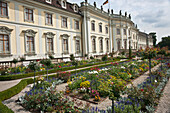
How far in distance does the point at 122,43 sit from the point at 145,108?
30832 mm

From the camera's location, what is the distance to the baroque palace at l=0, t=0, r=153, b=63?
1312cm

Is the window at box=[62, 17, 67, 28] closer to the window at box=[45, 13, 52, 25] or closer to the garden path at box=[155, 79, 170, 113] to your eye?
the window at box=[45, 13, 52, 25]

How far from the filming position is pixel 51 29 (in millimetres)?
17422

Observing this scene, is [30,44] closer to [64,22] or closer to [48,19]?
[48,19]

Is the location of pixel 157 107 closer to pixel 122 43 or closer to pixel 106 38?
pixel 106 38

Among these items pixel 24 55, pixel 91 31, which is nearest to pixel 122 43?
pixel 91 31

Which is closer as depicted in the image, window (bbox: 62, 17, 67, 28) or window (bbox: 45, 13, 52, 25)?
window (bbox: 45, 13, 52, 25)

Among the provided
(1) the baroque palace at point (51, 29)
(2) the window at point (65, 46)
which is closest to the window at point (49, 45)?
(1) the baroque palace at point (51, 29)

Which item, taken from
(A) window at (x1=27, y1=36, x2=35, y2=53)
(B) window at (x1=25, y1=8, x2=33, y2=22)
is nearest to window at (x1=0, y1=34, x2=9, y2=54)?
(A) window at (x1=27, y1=36, x2=35, y2=53)

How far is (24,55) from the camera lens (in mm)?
14102

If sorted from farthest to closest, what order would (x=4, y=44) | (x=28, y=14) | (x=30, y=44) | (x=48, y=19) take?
(x=48, y=19) < (x=30, y=44) < (x=28, y=14) < (x=4, y=44)

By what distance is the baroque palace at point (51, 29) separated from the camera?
13125 mm

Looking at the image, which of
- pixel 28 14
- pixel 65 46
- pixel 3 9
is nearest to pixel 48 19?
pixel 28 14

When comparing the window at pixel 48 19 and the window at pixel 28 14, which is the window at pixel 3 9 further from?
the window at pixel 48 19
